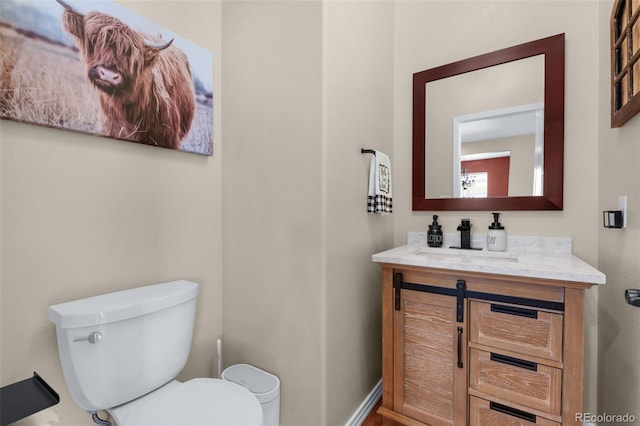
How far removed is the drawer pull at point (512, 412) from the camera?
3.73 ft

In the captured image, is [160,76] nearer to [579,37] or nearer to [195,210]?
[195,210]

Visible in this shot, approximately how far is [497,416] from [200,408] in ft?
3.90

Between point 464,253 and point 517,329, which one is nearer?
point 517,329

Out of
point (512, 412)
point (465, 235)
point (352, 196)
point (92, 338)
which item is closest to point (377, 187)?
point (352, 196)

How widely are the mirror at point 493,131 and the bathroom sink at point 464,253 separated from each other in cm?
27

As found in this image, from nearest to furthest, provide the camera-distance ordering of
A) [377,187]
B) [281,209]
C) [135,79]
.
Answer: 1. [135,79]
2. [281,209]
3. [377,187]

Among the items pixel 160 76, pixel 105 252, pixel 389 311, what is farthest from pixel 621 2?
pixel 105 252

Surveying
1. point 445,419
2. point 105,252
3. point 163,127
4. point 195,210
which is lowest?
point 445,419

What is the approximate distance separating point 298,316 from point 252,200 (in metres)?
0.63

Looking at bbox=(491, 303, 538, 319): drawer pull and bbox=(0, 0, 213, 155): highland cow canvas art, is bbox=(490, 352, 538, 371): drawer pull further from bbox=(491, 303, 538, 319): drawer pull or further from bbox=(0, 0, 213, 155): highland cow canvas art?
bbox=(0, 0, 213, 155): highland cow canvas art

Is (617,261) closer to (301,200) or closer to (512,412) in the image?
(512,412)

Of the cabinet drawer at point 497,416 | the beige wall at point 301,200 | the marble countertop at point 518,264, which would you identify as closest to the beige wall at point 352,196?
the beige wall at point 301,200

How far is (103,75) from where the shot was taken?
1179 millimetres

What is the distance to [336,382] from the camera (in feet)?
4.48
